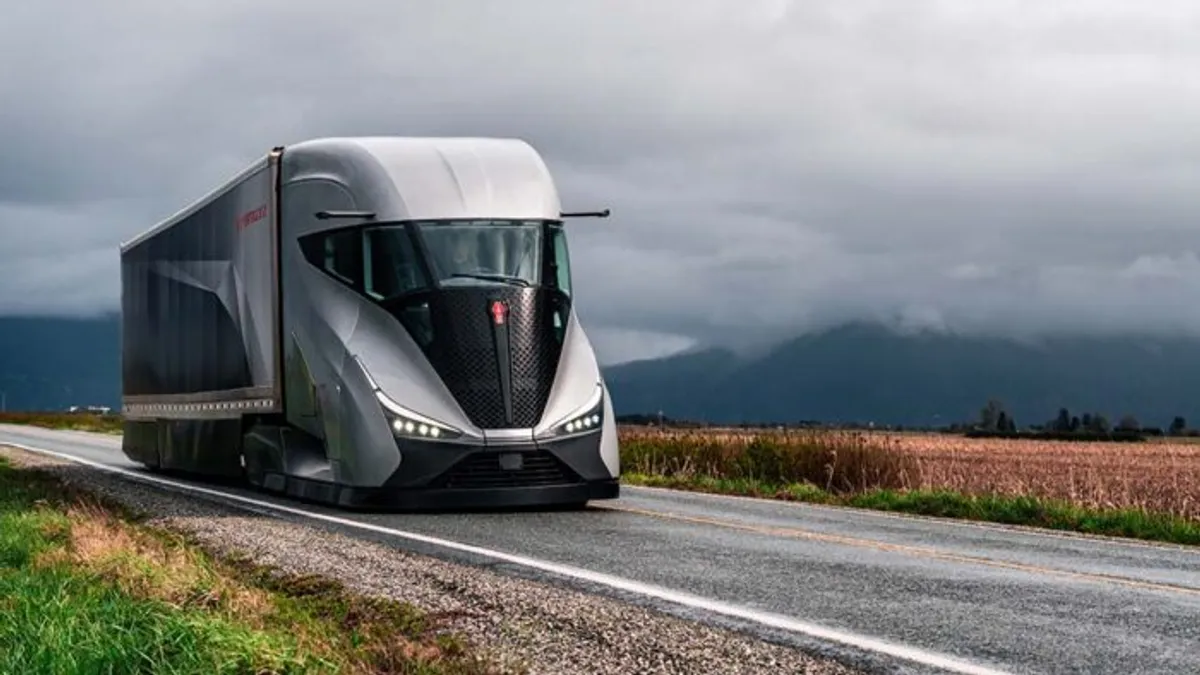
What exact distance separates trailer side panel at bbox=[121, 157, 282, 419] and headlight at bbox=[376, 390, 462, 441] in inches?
115

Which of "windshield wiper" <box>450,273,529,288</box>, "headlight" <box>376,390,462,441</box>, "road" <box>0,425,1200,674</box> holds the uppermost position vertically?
"windshield wiper" <box>450,273,529,288</box>

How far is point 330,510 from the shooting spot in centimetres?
1530

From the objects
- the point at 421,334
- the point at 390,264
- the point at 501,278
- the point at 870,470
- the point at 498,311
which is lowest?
the point at 870,470

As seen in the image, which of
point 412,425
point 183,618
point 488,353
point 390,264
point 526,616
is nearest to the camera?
point 183,618

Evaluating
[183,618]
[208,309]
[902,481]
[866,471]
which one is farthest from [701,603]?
[208,309]

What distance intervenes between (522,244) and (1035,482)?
8.32 meters

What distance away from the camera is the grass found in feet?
19.8

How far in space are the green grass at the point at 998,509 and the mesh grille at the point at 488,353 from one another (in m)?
4.78

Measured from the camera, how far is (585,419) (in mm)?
14797

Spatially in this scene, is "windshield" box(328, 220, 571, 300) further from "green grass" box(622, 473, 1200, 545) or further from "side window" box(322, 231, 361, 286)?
"green grass" box(622, 473, 1200, 545)

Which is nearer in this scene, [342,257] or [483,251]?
[483,251]

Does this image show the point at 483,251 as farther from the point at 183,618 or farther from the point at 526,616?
the point at 183,618

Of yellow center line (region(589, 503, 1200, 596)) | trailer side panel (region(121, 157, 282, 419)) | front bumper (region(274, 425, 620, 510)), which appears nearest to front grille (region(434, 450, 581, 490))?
front bumper (region(274, 425, 620, 510))

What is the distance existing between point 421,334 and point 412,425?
940mm
